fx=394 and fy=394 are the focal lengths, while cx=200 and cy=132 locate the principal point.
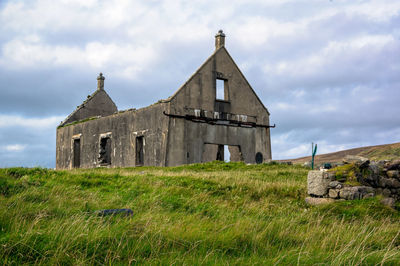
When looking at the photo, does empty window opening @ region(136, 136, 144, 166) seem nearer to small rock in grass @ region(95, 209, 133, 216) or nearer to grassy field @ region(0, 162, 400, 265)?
grassy field @ region(0, 162, 400, 265)

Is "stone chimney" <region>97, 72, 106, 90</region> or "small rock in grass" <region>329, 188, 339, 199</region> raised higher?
"stone chimney" <region>97, 72, 106, 90</region>

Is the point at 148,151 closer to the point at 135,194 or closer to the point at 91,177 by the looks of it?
the point at 91,177

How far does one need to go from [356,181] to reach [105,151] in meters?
19.1

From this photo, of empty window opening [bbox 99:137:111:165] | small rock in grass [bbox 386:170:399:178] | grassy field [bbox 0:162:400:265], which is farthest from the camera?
empty window opening [bbox 99:137:111:165]

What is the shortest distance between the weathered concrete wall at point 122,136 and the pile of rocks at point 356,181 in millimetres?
11183

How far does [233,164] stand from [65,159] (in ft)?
50.7

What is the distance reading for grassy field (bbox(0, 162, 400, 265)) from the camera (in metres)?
4.98

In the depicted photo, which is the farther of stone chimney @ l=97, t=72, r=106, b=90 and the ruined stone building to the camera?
stone chimney @ l=97, t=72, r=106, b=90

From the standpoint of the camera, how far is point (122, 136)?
78.6 feet

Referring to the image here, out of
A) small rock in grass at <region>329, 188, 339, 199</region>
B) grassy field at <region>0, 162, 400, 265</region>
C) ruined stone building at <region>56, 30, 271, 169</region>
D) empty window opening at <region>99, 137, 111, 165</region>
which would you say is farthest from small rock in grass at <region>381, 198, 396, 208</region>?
empty window opening at <region>99, 137, 111, 165</region>

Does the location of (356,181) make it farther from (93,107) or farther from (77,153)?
(93,107)

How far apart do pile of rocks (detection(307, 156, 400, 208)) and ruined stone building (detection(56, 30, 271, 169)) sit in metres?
11.1

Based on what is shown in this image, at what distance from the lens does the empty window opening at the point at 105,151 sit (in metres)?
26.0

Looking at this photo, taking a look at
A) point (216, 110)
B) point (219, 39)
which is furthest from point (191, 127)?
point (219, 39)
